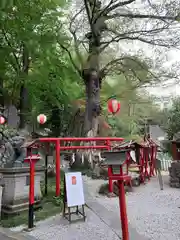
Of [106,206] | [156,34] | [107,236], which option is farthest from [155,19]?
[107,236]

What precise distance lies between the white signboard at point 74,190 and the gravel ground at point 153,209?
111 cm

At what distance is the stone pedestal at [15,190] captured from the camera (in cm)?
584

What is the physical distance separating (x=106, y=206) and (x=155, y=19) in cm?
868

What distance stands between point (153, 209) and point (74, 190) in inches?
90.7

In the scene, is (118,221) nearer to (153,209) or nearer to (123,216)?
(153,209)

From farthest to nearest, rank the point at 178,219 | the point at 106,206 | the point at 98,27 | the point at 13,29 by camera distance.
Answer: the point at 98,27
the point at 13,29
the point at 106,206
the point at 178,219

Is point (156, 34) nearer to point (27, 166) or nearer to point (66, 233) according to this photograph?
point (27, 166)

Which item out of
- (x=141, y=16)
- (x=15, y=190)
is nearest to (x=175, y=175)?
(x=15, y=190)

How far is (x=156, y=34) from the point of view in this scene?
10734mm

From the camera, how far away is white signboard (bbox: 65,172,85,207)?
5.24 meters

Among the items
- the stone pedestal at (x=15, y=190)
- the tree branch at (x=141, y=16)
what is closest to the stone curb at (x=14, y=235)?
the stone pedestal at (x=15, y=190)

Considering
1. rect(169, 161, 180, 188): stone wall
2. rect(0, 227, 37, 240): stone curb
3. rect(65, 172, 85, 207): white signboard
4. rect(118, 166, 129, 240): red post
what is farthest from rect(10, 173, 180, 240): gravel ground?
rect(169, 161, 180, 188): stone wall

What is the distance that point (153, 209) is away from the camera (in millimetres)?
6055

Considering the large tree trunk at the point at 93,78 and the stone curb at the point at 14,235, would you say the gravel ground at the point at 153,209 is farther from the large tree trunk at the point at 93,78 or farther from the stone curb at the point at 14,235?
the large tree trunk at the point at 93,78
